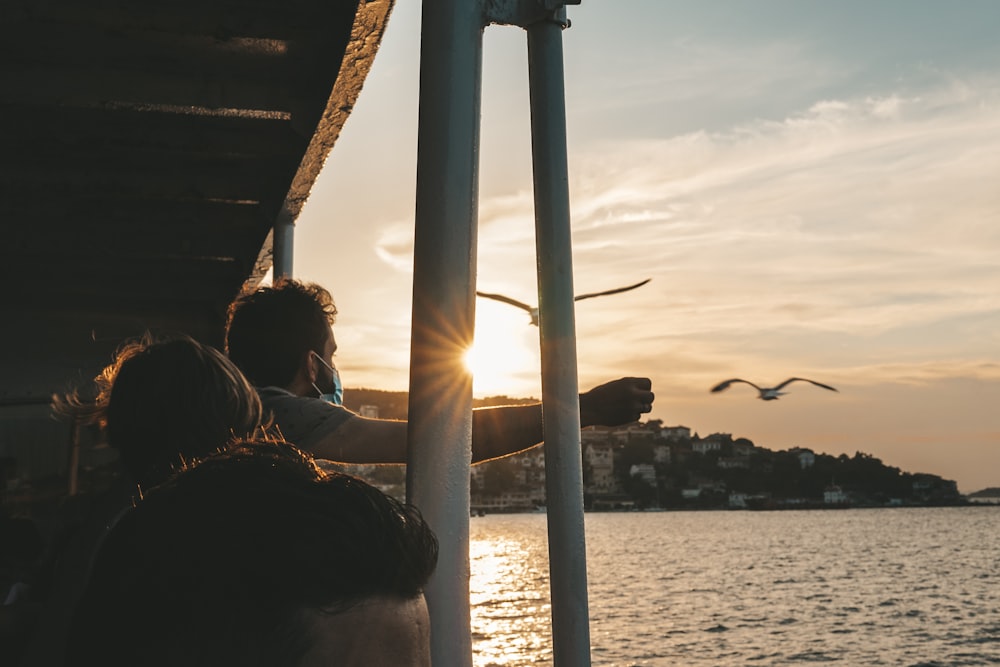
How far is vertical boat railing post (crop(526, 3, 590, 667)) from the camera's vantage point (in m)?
2.49

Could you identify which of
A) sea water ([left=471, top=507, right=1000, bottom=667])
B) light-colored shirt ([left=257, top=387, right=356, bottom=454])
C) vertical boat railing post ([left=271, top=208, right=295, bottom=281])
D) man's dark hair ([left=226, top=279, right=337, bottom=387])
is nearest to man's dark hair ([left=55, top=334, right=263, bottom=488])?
light-colored shirt ([left=257, top=387, right=356, bottom=454])

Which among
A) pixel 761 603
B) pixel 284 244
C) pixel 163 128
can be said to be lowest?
pixel 761 603

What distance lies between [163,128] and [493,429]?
2932 mm

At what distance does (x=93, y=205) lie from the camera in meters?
5.81

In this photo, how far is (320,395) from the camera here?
288cm

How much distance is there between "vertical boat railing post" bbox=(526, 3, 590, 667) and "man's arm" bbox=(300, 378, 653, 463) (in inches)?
2.5

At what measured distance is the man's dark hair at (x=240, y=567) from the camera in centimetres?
54

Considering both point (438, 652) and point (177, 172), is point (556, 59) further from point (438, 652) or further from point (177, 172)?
point (177, 172)

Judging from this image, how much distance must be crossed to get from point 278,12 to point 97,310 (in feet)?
19.5

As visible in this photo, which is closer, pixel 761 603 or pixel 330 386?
pixel 330 386

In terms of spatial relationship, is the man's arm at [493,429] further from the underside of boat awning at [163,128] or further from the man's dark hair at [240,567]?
the man's dark hair at [240,567]

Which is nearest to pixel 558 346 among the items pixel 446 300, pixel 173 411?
pixel 446 300

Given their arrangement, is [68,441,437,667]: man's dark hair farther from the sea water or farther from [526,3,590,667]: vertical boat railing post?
the sea water

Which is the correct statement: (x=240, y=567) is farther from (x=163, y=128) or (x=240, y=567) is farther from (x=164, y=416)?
(x=163, y=128)
